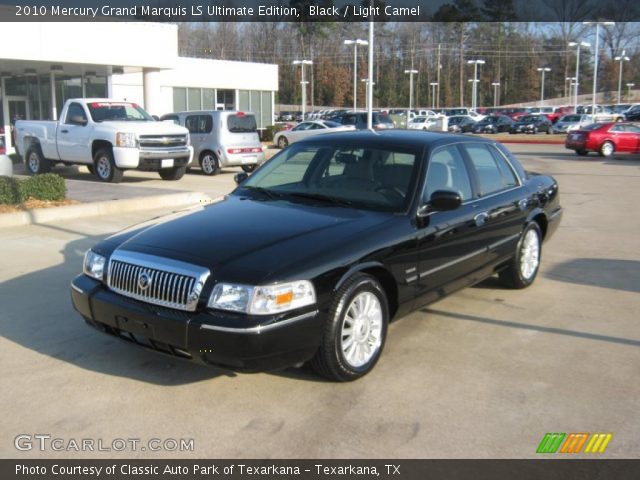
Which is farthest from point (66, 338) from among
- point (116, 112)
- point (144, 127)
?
point (116, 112)

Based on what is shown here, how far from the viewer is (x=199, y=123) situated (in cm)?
1850

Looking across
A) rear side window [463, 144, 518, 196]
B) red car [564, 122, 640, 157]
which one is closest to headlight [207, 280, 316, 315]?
rear side window [463, 144, 518, 196]

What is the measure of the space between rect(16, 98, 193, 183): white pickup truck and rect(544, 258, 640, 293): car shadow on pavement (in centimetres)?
1030

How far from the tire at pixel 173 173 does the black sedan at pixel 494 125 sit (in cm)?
4161

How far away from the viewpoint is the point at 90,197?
12250 millimetres

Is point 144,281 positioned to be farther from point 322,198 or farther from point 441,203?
point 441,203

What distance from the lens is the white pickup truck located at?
15.1 meters

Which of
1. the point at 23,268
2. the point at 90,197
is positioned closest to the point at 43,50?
the point at 90,197

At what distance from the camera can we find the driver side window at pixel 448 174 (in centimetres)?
521

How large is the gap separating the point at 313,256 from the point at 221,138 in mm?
14545

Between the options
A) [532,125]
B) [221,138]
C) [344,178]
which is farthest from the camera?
[532,125]

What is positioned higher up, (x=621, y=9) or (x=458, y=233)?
(x=621, y=9)

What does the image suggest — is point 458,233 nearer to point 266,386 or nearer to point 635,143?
point 266,386
